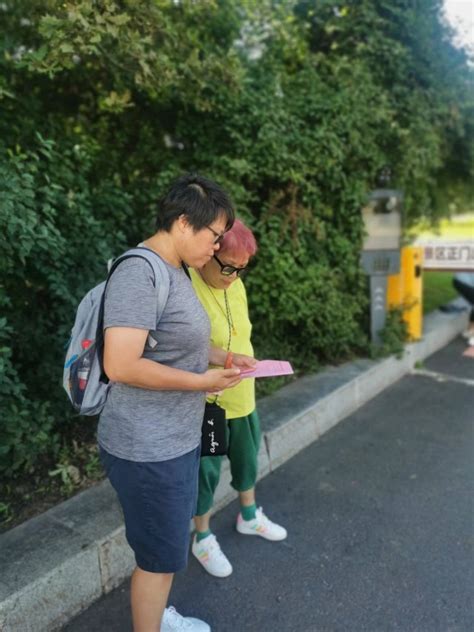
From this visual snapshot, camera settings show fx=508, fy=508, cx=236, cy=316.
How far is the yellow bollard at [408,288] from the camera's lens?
5.42 metres

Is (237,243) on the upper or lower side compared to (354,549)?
upper

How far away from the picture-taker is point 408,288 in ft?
18.0

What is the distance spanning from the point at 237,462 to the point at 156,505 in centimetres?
87

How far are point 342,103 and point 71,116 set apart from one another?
2309 millimetres

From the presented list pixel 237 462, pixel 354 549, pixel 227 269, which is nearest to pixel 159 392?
pixel 227 269

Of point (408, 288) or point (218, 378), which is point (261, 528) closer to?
point (218, 378)

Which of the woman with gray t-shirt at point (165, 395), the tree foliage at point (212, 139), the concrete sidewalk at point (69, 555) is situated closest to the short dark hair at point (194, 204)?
the woman with gray t-shirt at point (165, 395)

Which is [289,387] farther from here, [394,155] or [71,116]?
[71,116]

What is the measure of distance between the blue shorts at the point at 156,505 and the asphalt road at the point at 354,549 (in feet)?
2.10

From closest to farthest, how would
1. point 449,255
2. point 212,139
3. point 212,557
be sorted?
point 212,557 → point 212,139 → point 449,255

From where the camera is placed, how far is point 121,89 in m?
3.84

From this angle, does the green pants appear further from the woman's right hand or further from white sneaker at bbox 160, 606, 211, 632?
the woman's right hand

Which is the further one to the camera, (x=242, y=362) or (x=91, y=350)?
(x=242, y=362)

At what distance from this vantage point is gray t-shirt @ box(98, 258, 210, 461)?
60.1 inches
